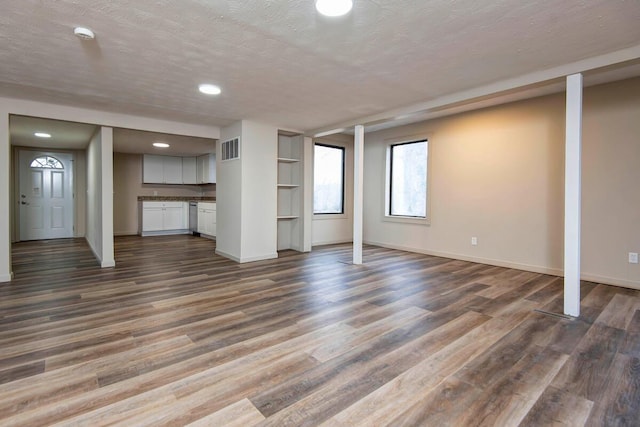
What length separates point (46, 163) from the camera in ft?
25.2

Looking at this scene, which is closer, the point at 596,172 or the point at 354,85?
the point at 354,85

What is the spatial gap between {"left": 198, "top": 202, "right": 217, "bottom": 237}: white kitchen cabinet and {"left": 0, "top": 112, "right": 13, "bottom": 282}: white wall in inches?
152

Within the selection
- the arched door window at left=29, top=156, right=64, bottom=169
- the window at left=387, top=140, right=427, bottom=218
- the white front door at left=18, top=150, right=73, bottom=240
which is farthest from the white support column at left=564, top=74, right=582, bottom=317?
the arched door window at left=29, top=156, right=64, bottom=169

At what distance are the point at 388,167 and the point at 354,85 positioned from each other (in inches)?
135

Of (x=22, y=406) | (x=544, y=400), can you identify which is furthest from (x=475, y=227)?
(x=22, y=406)

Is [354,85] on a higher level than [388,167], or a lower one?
higher

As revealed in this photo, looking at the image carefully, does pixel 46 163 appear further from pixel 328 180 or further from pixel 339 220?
pixel 339 220

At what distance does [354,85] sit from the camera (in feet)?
11.4

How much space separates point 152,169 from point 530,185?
333 inches

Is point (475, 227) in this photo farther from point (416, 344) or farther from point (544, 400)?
point (544, 400)

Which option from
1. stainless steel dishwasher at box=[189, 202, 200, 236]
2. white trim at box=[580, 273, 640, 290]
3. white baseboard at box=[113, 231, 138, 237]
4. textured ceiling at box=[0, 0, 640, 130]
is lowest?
white trim at box=[580, 273, 640, 290]

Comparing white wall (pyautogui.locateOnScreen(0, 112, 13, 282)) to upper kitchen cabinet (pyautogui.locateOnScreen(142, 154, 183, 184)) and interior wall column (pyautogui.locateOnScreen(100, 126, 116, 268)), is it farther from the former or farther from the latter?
upper kitchen cabinet (pyautogui.locateOnScreen(142, 154, 183, 184))

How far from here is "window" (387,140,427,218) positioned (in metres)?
6.17

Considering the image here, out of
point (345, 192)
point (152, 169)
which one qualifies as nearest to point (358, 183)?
point (345, 192)
